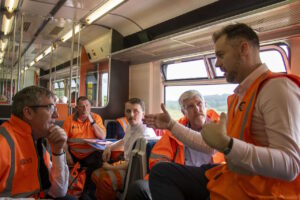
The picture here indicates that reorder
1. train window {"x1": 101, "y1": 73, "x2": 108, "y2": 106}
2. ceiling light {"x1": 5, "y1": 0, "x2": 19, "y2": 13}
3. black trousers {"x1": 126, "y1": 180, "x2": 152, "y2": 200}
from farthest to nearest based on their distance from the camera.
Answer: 1. train window {"x1": 101, "y1": 73, "x2": 108, "y2": 106}
2. ceiling light {"x1": 5, "y1": 0, "x2": 19, "y2": 13}
3. black trousers {"x1": 126, "y1": 180, "x2": 152, "y2": 200}

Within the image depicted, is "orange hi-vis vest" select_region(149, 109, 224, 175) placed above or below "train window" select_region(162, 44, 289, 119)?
below

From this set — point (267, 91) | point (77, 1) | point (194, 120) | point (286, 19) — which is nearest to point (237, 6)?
point (286, 19)

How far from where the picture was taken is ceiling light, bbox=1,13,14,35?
4.89 m

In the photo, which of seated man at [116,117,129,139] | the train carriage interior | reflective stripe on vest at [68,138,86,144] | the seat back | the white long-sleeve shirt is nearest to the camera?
the white long-sleeve shirt

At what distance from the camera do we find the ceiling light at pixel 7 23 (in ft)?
16.0

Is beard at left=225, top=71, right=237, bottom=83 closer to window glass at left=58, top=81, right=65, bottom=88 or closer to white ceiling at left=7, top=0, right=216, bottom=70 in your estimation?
white ceiling at left=7, top=0, right=216, bottom=70

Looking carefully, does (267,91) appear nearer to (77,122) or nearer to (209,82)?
(209,82)

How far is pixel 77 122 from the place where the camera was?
4.39 metres

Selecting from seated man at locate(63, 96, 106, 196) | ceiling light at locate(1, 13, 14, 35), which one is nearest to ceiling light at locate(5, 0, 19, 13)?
ceiling light at locate(1, 13, 14, 35)

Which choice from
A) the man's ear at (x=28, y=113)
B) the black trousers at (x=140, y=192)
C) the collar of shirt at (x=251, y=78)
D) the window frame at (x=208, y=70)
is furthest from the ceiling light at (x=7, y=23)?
the collar of shirt at (x=251, y=78)

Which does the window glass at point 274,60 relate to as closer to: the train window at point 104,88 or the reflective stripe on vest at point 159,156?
the reflective stripe on vest at point 159,156

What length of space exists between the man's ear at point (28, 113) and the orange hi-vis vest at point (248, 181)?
129 cm

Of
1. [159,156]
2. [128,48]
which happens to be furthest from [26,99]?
[128,48]

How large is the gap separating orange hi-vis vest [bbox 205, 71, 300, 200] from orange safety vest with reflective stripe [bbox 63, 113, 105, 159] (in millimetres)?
2991
